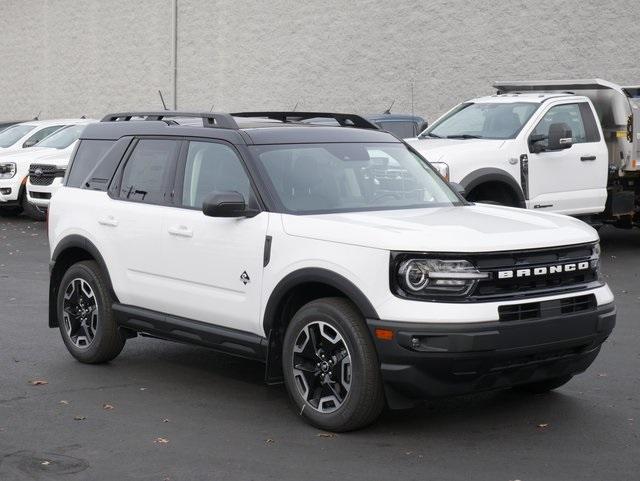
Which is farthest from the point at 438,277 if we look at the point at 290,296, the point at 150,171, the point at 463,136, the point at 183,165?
the point at 463,136

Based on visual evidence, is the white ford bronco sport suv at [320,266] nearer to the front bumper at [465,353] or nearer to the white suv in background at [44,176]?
the front bumper at [465,353]

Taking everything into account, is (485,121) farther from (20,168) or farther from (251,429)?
(20,168)

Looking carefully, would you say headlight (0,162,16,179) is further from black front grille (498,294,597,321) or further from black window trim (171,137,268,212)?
black front grille (498,294,597,321)

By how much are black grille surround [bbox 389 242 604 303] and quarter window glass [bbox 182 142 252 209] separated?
1532mm

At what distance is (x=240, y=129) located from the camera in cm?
777

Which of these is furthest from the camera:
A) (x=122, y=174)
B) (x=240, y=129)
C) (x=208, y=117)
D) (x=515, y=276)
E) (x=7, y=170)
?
(x=7, y=170)

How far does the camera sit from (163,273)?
791 centimetres

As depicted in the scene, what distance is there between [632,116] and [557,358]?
9.99 m

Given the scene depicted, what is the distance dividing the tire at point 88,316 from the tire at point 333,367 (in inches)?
80.1

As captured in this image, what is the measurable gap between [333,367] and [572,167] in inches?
357

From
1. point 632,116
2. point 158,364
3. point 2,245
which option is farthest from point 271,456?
point 2,245

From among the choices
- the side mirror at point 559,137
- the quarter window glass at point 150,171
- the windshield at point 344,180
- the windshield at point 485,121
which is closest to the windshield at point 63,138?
the windshield at point 485,121

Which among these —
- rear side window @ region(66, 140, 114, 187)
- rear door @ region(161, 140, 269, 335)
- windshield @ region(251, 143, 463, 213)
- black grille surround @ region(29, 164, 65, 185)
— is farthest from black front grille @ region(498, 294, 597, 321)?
black grille surround @ region(29, 164, 65, 185)

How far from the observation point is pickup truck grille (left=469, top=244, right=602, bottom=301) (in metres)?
6.48
